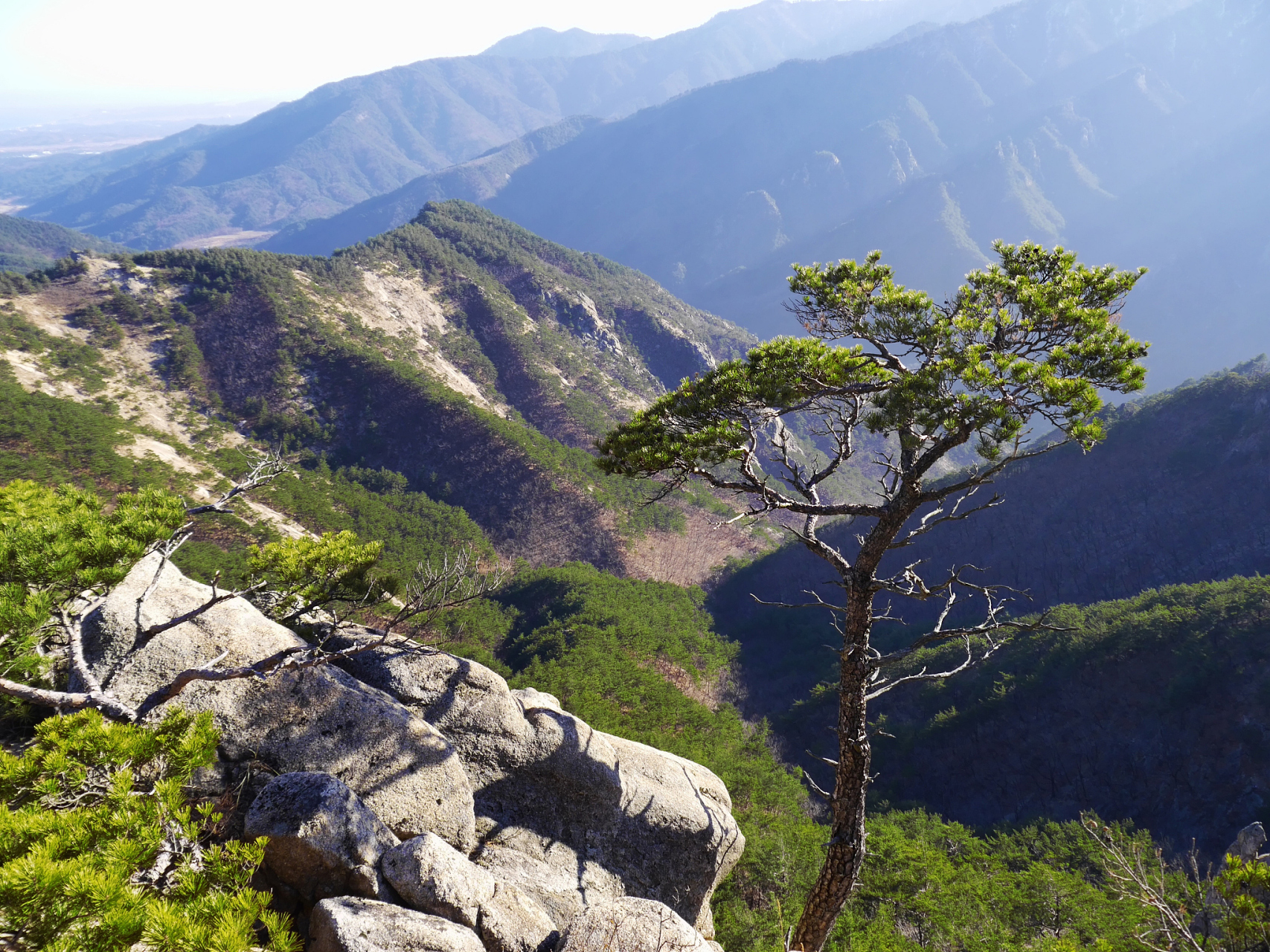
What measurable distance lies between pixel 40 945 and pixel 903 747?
48934 millimetres

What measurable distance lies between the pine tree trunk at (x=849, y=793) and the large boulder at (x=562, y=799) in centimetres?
482

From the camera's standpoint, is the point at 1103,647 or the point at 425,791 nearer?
the point at 425,791

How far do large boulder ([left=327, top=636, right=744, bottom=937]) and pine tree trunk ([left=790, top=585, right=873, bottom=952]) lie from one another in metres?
Answer: 4.82

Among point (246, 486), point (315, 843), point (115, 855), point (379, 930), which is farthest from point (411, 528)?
point (115, 855)

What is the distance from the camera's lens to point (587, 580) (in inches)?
2365

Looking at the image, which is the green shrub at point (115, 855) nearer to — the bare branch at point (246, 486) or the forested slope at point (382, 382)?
the bare branch at point (246, 486)

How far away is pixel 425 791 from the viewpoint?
1211 centimetres

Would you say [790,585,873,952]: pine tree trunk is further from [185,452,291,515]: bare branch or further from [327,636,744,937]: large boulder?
[185,452,291,515]: bare branch

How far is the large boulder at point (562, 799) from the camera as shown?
1343 centimetres

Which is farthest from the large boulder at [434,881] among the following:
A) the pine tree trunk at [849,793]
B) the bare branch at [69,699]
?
the pine tree trunk at [849,793]

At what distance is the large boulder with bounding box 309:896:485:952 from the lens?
25.5 feet

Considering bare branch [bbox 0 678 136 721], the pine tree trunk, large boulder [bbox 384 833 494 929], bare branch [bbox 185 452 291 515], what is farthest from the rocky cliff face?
the pine tree trunk

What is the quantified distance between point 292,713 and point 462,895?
5128 mm

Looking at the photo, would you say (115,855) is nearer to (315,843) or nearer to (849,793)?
(315,843)
